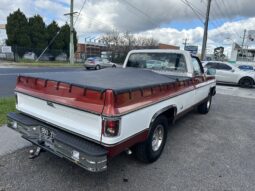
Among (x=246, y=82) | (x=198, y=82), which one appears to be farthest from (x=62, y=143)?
(x=246, y=82)

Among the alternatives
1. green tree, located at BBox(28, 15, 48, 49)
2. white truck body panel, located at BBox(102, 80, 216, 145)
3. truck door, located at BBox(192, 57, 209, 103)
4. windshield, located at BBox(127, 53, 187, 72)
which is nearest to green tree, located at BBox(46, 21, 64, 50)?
green tree, located at BBox(28, 15, 48, 49)

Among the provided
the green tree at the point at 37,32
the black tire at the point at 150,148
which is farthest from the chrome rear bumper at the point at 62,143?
the green tree at the point at 37,32

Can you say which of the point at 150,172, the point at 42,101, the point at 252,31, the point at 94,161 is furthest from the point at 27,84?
the point at 252,31

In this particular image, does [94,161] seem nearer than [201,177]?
Yes

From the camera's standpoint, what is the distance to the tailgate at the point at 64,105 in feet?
7.84

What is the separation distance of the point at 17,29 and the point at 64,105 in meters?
30.2

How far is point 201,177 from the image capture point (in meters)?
3.19

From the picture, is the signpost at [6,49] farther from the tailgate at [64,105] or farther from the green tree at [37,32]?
the tailgate at [64,105]

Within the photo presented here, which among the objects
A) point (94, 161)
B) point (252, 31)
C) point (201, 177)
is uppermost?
point (252, 31)

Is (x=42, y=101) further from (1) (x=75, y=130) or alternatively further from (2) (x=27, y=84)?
(1) (x=75, y=130)

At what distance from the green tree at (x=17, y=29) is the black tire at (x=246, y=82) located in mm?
26599

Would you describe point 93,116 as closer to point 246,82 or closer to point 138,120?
point 138,120

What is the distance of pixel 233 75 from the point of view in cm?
1462

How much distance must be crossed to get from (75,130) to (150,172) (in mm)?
1411
